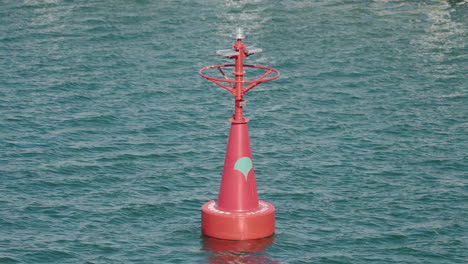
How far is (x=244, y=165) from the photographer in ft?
99.0

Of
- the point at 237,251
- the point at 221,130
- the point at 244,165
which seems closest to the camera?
the point at 237,251

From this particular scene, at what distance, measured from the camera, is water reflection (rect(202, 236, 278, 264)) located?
29.8 meters

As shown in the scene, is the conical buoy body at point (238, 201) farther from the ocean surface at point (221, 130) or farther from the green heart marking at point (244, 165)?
the ocean surface at point (221, 130)

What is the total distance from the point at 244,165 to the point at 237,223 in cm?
167

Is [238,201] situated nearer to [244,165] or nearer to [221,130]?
[244,165]

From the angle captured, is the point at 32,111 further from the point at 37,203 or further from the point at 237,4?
the point at 237,4

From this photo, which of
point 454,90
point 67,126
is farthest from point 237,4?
point 67,126

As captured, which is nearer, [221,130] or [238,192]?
[238,192]

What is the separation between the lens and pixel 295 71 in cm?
5775

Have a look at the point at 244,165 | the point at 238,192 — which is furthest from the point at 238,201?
the point at 244,165

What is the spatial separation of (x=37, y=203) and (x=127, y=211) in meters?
3.18

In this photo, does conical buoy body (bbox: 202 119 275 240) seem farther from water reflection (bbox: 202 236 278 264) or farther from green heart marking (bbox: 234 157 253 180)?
water reflection (bbox: 202 236 278 264)

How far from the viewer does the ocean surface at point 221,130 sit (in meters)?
32.2

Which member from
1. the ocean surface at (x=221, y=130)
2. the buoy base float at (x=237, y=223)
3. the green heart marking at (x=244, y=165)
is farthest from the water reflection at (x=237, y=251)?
the green heart marking at (x=244, y=165)
